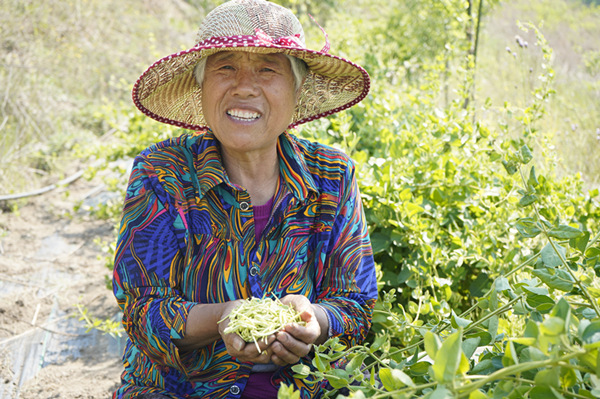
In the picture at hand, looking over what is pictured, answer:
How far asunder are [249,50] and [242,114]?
0.66 feet

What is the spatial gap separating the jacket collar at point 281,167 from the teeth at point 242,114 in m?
0.16

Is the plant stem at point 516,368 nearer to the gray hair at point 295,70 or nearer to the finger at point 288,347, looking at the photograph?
the finger at point 288,347

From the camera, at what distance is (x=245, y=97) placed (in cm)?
189

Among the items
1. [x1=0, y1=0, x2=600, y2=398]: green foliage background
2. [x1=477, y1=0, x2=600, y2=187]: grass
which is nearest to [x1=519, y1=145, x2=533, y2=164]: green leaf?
[x1=0, y1=0, x2=600, y2=398]: green foliage background

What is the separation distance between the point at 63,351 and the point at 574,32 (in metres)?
10.9

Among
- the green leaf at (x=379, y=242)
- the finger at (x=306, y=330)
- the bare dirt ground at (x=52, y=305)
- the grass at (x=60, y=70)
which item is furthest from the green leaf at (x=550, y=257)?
the grass at (x=60, y=70)

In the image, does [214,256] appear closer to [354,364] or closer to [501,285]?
[354,364]

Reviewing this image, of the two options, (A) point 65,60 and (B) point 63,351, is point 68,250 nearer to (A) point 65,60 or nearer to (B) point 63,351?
(B) point 63,351

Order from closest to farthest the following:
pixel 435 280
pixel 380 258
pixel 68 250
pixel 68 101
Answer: pixel 435 280
pixel 380 258
pixel 68 250
pixel 68 101

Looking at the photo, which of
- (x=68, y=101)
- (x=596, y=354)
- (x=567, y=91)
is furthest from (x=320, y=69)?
(x=68, y=101)

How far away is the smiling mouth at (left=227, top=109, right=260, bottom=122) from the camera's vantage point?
1.90m

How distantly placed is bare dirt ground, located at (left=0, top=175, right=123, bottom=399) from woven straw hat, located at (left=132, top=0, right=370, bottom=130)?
1103 mm

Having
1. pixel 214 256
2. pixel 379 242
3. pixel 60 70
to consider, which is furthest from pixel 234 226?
pixel 60 70

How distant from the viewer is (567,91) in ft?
20.0
